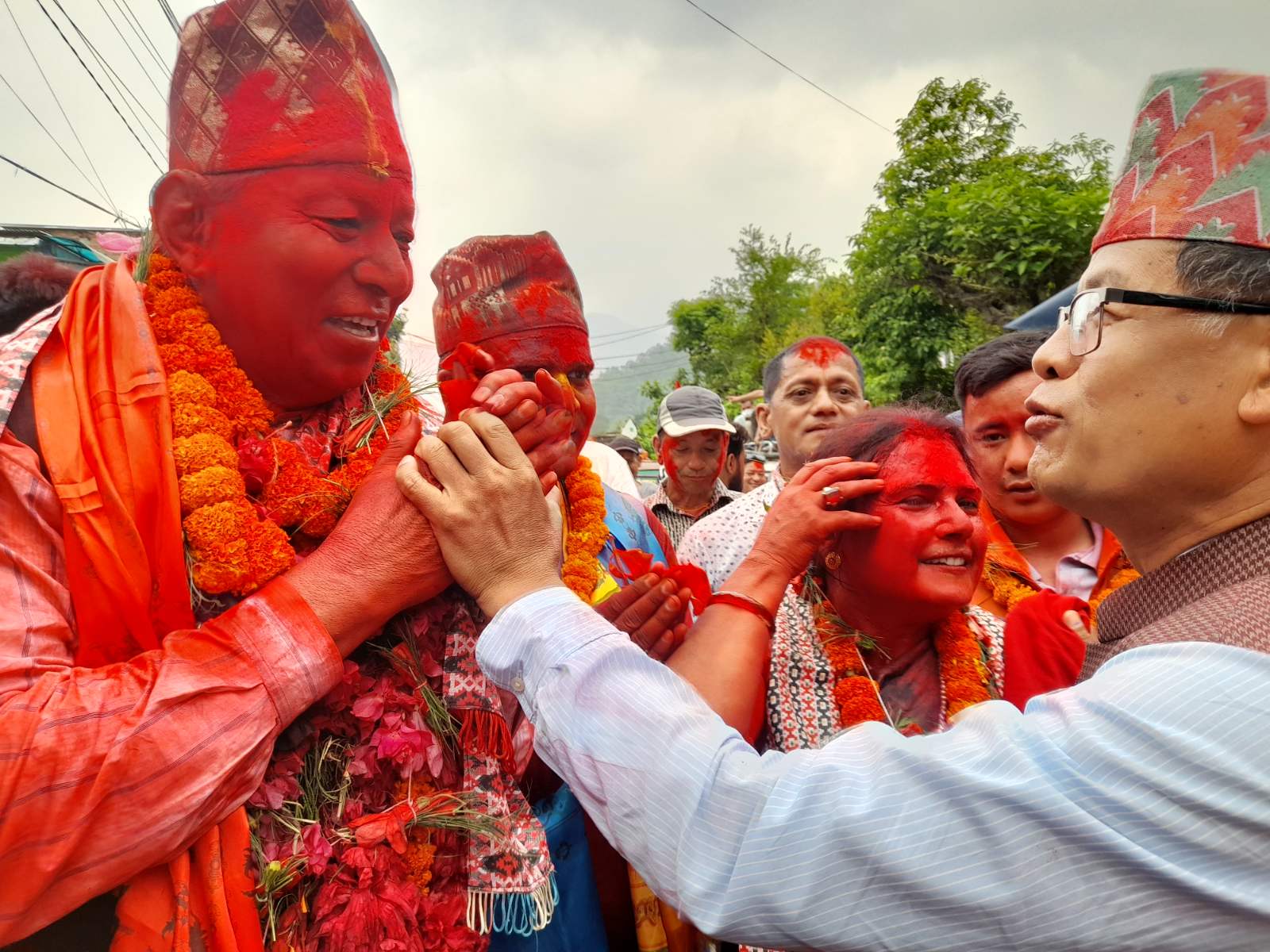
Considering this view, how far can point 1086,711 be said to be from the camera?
1195mm

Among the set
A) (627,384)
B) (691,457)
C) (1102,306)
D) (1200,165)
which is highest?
(1200,165)

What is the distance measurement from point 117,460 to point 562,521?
1.09 metres

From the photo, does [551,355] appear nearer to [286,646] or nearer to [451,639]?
[451,639]

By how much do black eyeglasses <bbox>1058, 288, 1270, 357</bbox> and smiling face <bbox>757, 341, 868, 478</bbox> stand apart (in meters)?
2.74

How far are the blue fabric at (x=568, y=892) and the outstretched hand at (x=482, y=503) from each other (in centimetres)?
56

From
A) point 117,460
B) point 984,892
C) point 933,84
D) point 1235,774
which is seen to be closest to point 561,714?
point 984,892

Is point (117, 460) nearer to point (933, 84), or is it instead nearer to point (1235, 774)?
point (1235, 774)

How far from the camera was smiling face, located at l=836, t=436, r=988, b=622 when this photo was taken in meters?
2.20

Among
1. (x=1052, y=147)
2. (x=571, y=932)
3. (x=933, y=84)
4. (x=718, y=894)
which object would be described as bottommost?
(x=571, y=932)

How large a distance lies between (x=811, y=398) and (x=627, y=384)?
3107 cm

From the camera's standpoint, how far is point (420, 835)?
60.6 inches

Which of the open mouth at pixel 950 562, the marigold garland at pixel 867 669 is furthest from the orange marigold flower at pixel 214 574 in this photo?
the open mouth at pixel 950 562

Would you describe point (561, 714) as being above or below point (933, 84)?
below

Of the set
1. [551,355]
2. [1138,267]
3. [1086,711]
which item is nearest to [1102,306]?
[1138,267]
